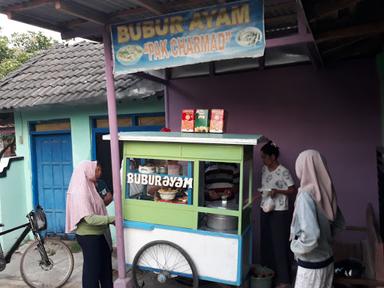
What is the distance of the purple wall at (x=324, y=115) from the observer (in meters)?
4.37

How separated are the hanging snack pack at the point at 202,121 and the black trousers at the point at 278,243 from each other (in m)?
1.42

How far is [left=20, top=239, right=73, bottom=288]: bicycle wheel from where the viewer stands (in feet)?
15.1

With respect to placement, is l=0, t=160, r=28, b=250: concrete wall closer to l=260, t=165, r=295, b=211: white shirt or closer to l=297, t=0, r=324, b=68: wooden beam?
l=260, t=165, r=295, b=211: white shirt

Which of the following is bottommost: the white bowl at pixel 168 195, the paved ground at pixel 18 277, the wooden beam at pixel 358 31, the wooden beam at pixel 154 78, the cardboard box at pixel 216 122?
the paved ground at pixel 18 277

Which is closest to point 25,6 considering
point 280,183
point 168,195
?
point 168,195

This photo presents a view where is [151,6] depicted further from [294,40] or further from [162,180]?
[162,180]

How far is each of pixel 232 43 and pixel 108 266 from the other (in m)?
2.80

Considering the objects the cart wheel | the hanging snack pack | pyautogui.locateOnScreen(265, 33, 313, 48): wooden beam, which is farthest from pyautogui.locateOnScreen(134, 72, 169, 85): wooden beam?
the cart wheel

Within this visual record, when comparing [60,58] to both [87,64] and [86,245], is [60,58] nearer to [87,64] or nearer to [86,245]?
[87,64]

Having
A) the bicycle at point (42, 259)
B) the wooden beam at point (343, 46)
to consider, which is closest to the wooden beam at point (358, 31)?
the wooden beam at point (343, 46)

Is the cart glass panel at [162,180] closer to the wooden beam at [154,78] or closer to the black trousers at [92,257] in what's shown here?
the black trousers at [92,257]

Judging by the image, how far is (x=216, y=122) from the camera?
3729mm

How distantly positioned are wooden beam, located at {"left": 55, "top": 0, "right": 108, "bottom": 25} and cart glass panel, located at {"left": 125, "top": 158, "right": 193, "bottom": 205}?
1566 mm

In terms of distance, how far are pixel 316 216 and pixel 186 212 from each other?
1.33 m
